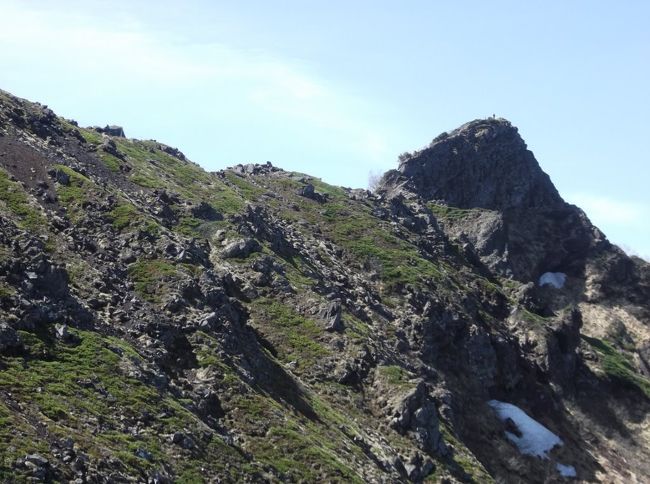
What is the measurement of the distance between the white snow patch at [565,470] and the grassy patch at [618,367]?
98.0 feet

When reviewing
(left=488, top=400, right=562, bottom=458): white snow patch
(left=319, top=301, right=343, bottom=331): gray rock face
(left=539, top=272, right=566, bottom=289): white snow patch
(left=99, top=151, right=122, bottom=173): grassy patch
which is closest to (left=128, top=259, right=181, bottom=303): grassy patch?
(left=319, top=301, right=343, bottom=331): gray rock face

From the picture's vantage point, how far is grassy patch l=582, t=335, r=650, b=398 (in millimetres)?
106062

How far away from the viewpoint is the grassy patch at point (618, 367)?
106 meters

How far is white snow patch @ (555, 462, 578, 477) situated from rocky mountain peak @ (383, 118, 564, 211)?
7822 cm

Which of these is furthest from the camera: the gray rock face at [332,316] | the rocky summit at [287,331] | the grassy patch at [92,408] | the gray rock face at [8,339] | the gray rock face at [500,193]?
the gray rock face at [500,193]

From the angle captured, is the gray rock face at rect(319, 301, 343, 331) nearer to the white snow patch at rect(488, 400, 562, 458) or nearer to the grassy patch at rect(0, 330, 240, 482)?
the white snow patch at rect(488, 400, 562, 458)

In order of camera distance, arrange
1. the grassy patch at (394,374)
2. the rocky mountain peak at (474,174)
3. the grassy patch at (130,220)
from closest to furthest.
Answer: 1. the grassy patch at (394,374)
2. the grassy patch at (130,220)
3. the rocky mountain peak at (474,174)

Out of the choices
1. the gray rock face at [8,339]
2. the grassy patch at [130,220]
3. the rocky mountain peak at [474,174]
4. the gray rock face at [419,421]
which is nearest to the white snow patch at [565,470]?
the gray rock face at [419,421]

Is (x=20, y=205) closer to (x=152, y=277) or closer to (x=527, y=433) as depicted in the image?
(x=152, y=277)

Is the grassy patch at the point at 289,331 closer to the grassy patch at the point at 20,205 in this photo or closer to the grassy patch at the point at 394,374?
the grassy patch at the point at 394,374

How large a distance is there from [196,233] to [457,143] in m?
88.0

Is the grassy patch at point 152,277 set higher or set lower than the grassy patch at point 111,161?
lower

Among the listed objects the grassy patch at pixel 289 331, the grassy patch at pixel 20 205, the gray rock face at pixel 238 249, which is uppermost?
the gray rock face at pixel 238 249

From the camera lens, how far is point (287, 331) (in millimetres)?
68875
